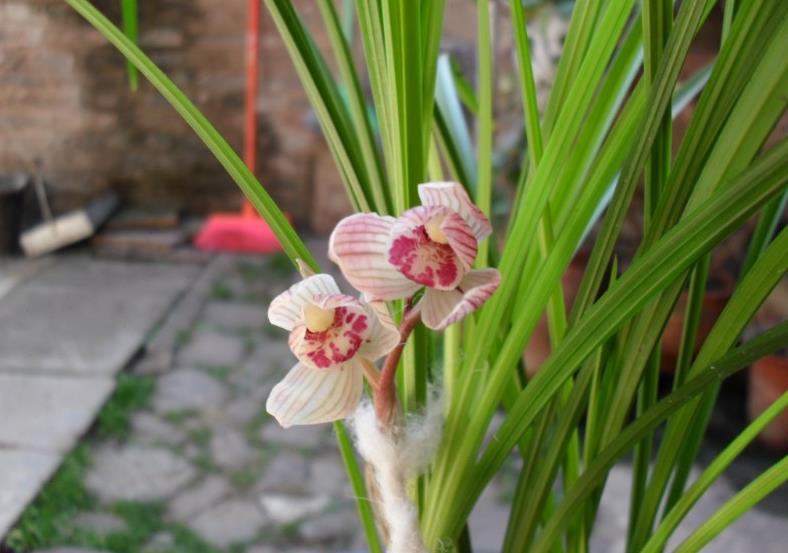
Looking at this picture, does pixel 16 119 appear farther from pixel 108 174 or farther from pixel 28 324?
pixel 28 324

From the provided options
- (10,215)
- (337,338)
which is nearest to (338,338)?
(337,338)

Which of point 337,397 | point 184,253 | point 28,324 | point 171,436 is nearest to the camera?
point 337,397

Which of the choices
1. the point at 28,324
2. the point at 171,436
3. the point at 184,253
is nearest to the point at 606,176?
the point at 171,436

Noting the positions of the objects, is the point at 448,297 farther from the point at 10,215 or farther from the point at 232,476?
the point at 10,215

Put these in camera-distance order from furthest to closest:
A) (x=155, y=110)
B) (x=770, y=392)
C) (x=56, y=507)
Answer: (x=155, y=110) < (x=770, y=392) < (x=56, y=507)

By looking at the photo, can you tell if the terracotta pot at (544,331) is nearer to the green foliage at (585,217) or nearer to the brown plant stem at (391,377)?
the green foliage at (585,217)

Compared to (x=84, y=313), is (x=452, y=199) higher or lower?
higher

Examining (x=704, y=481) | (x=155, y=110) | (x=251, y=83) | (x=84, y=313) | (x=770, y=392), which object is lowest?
(x=84, y=313)
